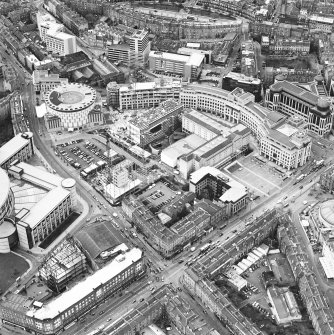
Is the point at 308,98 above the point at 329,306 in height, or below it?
above

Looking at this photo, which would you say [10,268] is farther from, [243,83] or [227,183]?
[243,83]

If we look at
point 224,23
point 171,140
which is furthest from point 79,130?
point 224,23

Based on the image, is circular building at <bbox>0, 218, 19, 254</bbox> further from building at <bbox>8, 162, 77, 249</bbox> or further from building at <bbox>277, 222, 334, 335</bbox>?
building at <bbox>277, 222, 334, 335</bbox>

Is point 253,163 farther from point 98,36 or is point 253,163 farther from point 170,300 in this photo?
point 98,36

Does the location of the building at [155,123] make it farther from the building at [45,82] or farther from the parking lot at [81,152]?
the building at [45,82]

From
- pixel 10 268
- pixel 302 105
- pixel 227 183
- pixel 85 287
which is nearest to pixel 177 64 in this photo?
pixel 302 105

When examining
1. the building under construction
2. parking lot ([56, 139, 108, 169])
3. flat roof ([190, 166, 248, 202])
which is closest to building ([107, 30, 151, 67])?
parking lot ([56, 139, 108, 169])
